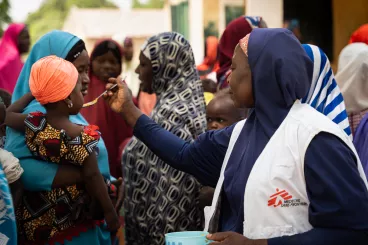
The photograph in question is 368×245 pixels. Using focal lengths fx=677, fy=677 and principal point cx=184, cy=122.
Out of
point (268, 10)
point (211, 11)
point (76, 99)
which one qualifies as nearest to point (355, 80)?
point (76, 99)

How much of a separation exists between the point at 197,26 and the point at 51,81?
36.6 ft

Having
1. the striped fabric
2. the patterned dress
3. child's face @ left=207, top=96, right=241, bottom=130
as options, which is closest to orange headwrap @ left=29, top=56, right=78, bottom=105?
the patterned dress

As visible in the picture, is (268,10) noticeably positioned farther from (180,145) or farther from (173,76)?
(180,145)

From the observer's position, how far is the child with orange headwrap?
3.46 metres

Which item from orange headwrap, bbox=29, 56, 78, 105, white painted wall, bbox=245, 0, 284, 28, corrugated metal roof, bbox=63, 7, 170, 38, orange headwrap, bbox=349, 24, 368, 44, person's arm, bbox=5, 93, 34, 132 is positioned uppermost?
orange headwrap, bbox=29, 56, 78, 105

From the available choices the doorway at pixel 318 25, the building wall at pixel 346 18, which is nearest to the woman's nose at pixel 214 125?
the building wall at pixel 346 18

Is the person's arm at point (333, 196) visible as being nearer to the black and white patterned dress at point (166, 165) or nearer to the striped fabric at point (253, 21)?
the black and white patterned dress at point (166, 165)

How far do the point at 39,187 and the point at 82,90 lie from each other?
63 cm

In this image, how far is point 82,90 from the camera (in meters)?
3.84

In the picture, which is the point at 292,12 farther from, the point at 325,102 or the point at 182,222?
the point at 325,102

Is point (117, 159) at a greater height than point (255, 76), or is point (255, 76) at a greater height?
point (255, 76)

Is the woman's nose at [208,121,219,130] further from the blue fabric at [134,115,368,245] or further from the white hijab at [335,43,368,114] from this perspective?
the blue fabric at [134,115,368,245]

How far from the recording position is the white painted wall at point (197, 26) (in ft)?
47.0

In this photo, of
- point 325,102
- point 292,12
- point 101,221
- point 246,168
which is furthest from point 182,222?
point 292,12
